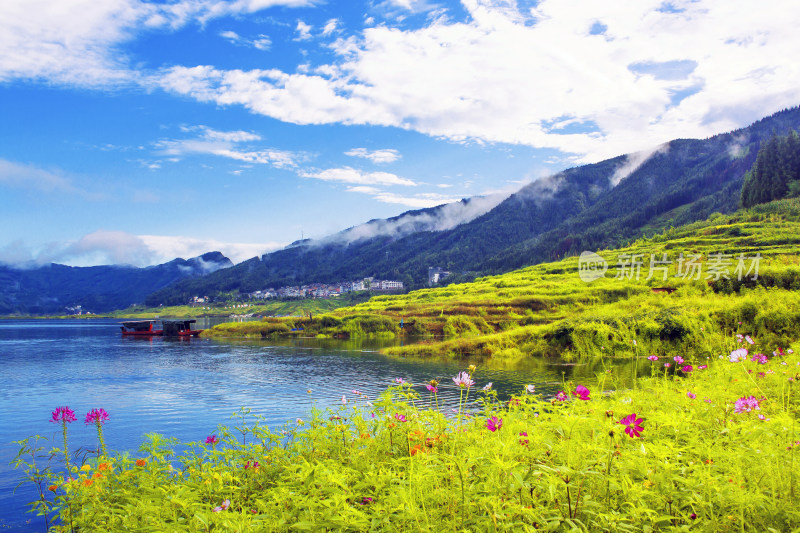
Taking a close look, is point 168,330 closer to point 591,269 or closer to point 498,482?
point 591,269

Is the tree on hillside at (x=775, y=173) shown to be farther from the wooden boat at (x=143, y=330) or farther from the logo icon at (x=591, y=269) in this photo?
the wooden boat at (x=143, y=330)

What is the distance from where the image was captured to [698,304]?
2989cm

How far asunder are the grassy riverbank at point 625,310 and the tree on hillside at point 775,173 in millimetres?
13783

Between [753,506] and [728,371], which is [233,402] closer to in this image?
[728,371]

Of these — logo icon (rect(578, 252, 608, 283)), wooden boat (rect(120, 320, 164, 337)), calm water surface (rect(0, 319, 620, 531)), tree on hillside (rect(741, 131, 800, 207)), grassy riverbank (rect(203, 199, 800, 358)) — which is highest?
tree on hillside (rect(741, 131, 800, 207))

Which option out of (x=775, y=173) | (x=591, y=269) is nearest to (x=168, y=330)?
(x=591, y=269)

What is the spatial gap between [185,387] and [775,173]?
10927 centimetres

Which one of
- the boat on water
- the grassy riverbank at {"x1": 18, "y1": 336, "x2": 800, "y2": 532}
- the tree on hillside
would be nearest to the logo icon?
the tree on hillside

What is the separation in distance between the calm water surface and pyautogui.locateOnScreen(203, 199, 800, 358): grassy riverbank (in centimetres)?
421

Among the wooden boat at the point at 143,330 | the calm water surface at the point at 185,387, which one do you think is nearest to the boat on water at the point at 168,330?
the wooden boat at the point at 143,330

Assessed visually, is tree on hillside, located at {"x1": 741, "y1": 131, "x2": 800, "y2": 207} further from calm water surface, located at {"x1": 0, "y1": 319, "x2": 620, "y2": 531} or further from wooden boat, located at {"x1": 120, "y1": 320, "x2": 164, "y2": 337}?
wooden boat, located at {"x1": 120, "y1": 320, "x2": 164, "y2": 337}

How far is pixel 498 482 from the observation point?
3.96 meters

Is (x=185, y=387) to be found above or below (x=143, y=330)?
above

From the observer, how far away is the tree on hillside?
88.3 m
